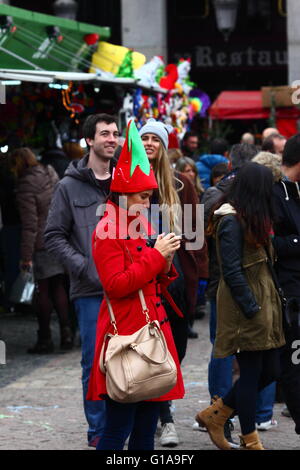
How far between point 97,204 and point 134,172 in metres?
1.52

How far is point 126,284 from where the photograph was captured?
17.4ft

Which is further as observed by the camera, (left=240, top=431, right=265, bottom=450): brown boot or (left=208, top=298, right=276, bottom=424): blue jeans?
(left=208, top=298, right=276, bottom=424): blue jeans

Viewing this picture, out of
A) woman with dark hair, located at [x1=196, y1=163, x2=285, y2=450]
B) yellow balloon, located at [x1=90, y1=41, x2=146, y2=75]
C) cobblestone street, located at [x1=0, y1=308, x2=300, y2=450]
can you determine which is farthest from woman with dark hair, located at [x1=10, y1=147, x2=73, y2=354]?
woman with dark hair, located at [x1=196, y1=163, x2=285, y2=450]

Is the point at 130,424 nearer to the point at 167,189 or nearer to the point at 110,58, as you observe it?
the point at 167,189

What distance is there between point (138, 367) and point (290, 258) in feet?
6.17

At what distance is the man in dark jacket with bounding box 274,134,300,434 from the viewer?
22.0 feet

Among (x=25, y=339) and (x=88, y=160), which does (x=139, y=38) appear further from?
(x=88, y=160)

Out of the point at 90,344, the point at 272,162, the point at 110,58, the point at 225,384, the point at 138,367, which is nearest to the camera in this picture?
the point at 138,367

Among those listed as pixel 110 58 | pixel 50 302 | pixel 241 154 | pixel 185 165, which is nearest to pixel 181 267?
pixel 241 154

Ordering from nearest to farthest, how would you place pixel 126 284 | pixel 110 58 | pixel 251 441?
pixel 126 284 < pixel 251 441 < pixel 110 58

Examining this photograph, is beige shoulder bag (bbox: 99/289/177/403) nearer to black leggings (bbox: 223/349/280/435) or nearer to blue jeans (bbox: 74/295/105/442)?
black leggings (bbox: 223/349/280/435)

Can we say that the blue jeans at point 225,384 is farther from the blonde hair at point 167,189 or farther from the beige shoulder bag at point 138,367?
the beige shoulder bag at point 138,367

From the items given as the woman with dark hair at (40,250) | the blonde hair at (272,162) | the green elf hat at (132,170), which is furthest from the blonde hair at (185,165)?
the green elf hat at (132,170)

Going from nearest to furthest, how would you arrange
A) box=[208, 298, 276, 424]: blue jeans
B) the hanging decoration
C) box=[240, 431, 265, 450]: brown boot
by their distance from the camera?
box=[240, 431, 265, 450]: brown boot, box=[208, 298, 276, 424]: blue jeans, the hanging decoration
